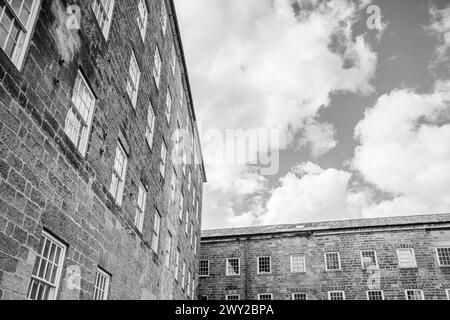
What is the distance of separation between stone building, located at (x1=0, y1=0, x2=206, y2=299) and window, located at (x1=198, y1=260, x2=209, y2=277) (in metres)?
16.6

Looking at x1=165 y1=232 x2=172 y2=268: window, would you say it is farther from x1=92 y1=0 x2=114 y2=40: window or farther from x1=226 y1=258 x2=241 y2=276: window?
x1=226 y1=258 x2=241 y2=276: window

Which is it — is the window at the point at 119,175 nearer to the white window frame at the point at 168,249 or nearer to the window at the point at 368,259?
the white window frame at the point at 168,249

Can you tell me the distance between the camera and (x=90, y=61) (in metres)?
7.71

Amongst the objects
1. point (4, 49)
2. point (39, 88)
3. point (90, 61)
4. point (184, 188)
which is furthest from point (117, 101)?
point (184, 188)

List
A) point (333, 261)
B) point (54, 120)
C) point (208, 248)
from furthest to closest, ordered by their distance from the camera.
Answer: point (208, 248)
point (333, 261)
point (54, 120)

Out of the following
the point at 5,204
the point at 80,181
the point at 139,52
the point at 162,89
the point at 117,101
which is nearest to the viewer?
the point at 5,204

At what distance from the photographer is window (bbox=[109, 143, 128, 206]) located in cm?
934

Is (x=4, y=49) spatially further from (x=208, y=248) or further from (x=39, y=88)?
(x=208, y=248)

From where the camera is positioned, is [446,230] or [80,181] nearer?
[80,181]

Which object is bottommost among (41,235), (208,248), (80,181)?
(41,235)

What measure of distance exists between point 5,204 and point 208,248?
93.4 feet

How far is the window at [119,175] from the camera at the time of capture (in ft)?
30.7

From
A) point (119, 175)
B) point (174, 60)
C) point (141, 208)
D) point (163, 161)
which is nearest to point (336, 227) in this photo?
point (163, 161)

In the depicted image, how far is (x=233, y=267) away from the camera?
101ft
